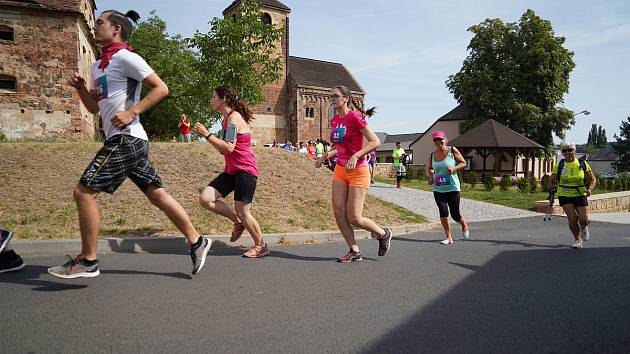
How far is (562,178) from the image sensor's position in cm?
759

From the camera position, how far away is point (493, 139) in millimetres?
30234

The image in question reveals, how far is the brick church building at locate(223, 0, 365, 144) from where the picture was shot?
165ft

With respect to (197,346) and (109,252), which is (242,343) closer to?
(197,346)

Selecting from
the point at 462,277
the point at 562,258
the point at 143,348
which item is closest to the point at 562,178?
the point at 562,258

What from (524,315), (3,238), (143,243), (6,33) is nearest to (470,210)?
(143,243)

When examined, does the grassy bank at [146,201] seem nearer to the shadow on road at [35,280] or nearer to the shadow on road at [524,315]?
the shadow on road at [35,280]

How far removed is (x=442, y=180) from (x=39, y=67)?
900 inches

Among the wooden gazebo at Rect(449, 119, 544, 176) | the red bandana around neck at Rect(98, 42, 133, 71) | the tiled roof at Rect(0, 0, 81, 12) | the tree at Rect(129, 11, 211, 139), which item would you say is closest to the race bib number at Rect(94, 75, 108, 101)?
the red bandana around neck at Rect(98, 42, 133, 71)

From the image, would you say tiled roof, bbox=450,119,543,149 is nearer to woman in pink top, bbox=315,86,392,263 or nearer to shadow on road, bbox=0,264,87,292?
woman in pink top, bbox=315,86,392,263

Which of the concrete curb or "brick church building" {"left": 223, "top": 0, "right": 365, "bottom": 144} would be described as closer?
the concrete curb

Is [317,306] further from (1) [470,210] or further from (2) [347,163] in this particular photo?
(1) [470,210]

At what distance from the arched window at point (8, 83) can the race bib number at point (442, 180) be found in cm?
2300

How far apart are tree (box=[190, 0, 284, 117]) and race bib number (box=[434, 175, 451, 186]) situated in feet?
54.5

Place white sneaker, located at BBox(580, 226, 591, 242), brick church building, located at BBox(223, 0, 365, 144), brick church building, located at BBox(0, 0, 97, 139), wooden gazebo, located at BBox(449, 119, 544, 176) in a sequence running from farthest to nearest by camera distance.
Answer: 1. brick church building, located at BBox(223, 0, 365, 144)
2. wooden gazebo, located at BBox(449, 119, 544, 176)
3. brick church building, located at BBox(0, 0, 97, 139)
4. white sneaker, located at BBox(580, 226, 591, 242)
